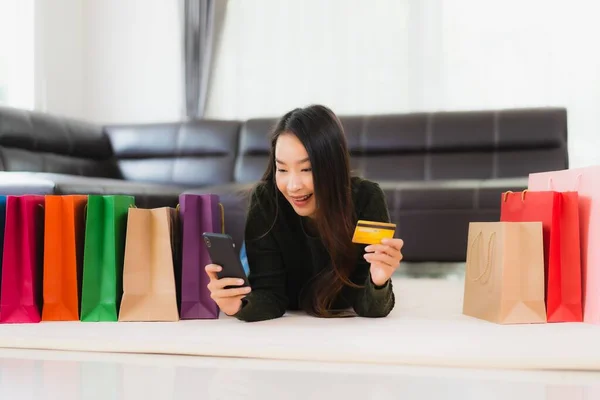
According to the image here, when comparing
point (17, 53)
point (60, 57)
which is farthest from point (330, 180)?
point (60, 57)

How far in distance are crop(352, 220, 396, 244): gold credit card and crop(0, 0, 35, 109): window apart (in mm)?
3562

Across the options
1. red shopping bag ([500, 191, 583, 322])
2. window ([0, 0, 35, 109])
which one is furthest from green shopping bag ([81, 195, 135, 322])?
window ([0, 0, 35, 109])

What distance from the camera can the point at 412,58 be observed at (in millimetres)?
4117

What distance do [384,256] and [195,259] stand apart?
1.65 feet

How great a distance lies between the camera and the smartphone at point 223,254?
4.50 ft

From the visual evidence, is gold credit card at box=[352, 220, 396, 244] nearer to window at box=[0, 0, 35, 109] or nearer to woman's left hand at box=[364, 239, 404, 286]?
woman's left hand at box=[364, 239, 404, 286]

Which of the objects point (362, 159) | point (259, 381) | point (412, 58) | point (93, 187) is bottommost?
point (259, 381)

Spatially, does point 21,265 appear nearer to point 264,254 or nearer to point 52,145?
point 264,254

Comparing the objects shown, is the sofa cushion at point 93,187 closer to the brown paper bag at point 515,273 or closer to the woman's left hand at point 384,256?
the woman's left hand at point 384,256

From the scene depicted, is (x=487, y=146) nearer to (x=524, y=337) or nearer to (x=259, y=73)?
(x=259, y=73)

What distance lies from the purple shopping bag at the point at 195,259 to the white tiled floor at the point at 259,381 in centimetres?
37

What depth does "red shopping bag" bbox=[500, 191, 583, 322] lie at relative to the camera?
155 centimetres

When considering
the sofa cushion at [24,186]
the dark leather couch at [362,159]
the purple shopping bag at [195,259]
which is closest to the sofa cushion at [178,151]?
the dark leather couch at [362,159]

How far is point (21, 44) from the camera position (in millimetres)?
4246
